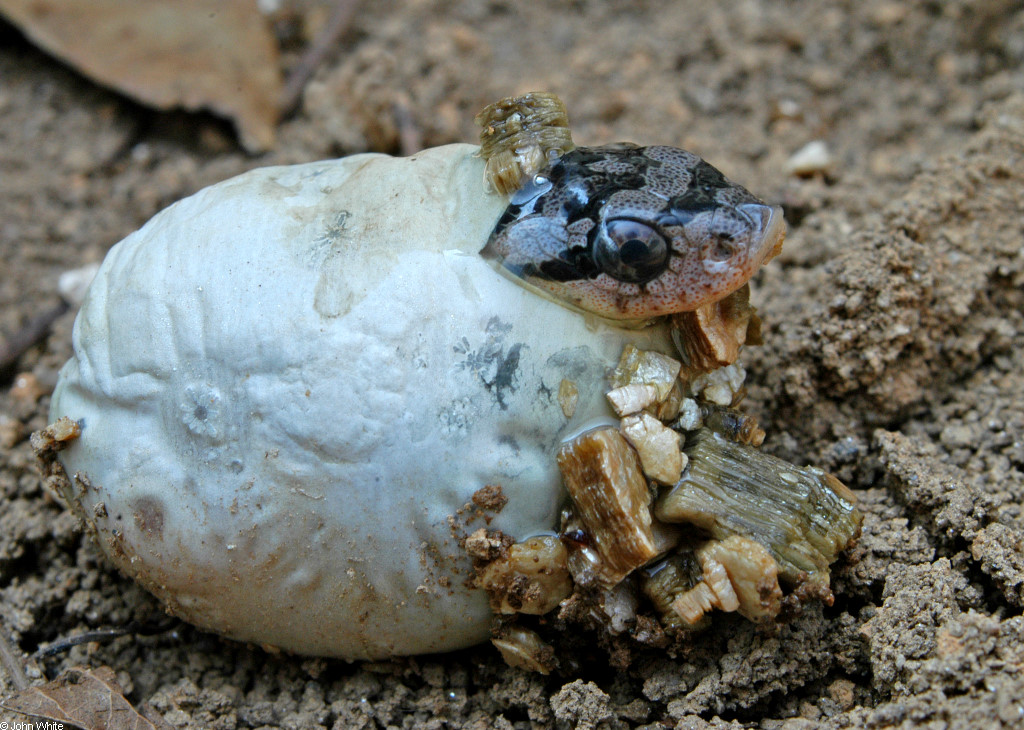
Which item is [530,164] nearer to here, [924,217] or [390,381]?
[390,381]

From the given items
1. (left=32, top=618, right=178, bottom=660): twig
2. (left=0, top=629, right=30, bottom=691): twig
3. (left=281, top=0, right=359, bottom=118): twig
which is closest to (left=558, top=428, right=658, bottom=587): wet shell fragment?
(left=32, top=618, right=178, bottom=660): twig

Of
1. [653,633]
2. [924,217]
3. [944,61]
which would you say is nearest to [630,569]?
[653,633]

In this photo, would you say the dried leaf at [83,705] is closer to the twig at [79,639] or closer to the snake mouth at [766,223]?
the twig at [79,639]

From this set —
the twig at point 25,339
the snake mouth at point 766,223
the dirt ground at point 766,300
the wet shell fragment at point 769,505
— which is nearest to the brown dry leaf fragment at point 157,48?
the dirt ground at point 766,300

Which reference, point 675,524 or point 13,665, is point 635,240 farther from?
point 13,665

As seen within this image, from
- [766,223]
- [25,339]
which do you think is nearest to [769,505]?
[766,223]

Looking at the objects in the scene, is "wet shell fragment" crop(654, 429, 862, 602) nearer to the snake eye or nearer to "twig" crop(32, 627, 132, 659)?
the snake eye
